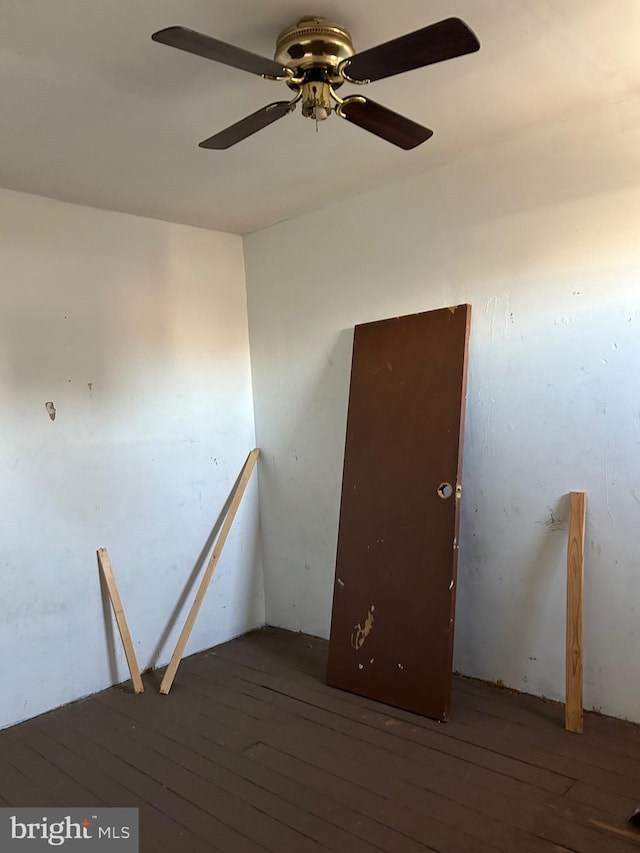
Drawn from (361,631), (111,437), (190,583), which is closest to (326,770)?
(361,631)

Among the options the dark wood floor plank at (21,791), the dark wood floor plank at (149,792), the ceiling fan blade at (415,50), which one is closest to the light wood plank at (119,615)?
the dark wood floor plank at (149,792)

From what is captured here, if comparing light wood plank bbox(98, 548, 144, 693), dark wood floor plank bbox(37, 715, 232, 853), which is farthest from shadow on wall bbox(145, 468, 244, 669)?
dark wood floor plank bbox(37, 715, 232, 853)

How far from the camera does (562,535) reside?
269 cm

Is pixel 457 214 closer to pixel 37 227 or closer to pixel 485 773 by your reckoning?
pixel 37 227

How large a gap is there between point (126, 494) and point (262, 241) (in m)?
1.69

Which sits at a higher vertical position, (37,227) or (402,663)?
(37,227)

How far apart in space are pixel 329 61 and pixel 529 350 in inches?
59.2

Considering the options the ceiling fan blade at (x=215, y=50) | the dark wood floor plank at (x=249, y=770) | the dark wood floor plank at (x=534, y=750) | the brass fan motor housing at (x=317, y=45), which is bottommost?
the dark wood floor plank at (x=249, y=770)

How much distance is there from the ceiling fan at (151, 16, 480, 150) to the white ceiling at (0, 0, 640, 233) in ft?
0.23

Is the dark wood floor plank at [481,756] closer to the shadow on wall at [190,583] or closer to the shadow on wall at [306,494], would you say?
the shadow on wall at [306,494]

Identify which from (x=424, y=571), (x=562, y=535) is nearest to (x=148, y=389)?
(x=424, y=571)

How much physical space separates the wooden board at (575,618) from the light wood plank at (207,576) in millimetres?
1868

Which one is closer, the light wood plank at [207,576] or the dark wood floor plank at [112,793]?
the dark wood floor plank at [112,793]

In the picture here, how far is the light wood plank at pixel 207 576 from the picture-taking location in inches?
125
